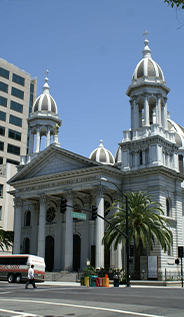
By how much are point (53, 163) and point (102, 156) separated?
50.2 feet

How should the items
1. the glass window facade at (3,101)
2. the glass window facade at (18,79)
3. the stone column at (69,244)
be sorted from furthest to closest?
the glass window facade at (18,79), the glass window facade at (3,101), the stone column at (69,244)

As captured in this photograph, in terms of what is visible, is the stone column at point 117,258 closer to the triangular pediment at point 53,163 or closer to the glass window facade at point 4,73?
the triangular pediment at point 53,163

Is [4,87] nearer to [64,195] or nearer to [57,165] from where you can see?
[57,165]

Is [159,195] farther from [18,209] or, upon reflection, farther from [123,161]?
[18,209]

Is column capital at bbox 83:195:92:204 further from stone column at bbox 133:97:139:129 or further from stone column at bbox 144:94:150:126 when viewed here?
stone column at bbox 144:94:150:126

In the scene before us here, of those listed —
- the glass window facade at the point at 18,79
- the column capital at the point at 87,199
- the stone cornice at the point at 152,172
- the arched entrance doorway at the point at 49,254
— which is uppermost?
the glass window facade at the point at 18,79

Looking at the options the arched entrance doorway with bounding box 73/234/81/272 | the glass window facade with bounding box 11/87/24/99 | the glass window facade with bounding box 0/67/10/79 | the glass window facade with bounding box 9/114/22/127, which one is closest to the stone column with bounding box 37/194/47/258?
the arched entrance doorway with bounding box 73/234/81/272

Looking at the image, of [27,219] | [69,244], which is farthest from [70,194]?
[27,219]

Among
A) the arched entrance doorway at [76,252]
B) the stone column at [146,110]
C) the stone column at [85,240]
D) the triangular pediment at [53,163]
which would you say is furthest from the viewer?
the arched entrance doorway at [76,252]

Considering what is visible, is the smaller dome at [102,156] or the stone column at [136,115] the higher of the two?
the stone column at [136,115]

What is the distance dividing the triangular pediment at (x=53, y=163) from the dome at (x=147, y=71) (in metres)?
13.4

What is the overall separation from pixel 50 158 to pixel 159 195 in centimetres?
1554

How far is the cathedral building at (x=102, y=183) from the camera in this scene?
4375 centimetres

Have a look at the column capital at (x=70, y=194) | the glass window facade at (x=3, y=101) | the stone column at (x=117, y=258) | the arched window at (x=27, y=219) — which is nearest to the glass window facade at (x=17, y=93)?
the glass window facade at (x=3, y=101)
